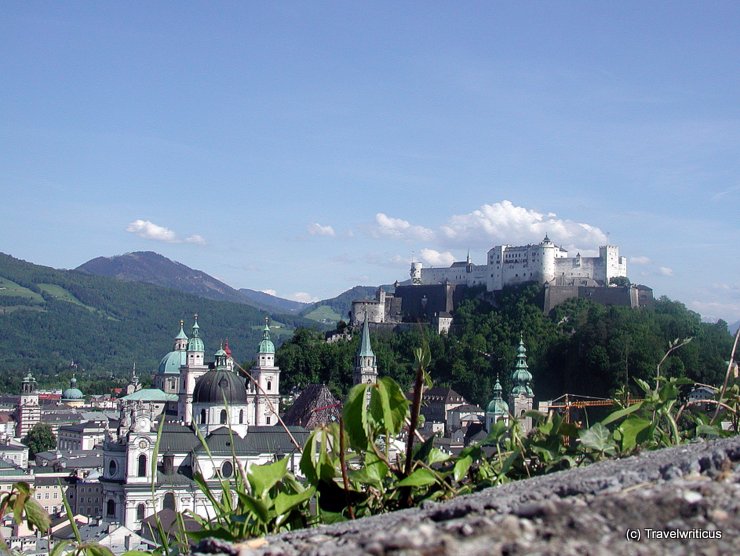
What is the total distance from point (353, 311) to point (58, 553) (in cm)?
7798

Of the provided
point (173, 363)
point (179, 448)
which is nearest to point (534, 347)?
point (173, 363)

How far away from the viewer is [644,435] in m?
3.11

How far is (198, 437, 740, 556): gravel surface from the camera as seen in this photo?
169 centimetres

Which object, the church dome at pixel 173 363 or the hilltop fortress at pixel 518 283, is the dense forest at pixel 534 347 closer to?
the hilltop fortress at pixel 518 283

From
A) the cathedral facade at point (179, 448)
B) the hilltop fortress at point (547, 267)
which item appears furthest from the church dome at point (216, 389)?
the hilltop fortress at point (547, 267)

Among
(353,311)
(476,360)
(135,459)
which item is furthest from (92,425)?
(135,459)

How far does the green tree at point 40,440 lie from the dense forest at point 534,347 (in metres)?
19.3

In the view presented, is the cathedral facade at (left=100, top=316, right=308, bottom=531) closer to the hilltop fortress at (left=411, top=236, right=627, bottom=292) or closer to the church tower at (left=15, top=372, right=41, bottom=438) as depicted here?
the hilltop fortress at (left=411, top=236, right=627, bottom=292)

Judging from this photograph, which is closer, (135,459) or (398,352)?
(135,459)

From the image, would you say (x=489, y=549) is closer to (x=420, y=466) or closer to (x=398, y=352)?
(x=420, y=466)

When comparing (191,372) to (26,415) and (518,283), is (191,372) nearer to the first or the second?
(518,283)

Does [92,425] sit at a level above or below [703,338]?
below

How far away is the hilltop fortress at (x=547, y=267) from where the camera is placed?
75062mm

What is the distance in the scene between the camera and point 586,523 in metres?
1.74
